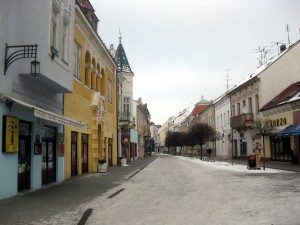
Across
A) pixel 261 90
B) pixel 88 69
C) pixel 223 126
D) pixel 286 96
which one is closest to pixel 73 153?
pixel 88 69

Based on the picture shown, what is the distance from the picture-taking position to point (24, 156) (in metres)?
13.4

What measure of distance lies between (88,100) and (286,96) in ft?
64.2

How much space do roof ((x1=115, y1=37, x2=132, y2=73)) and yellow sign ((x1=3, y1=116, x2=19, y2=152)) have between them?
31878 millimetres

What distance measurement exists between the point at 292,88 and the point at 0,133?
30.8 m

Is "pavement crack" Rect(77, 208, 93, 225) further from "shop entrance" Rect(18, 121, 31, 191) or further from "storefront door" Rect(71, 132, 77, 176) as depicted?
"storefront door" Rect(71, 132, 77, 176)

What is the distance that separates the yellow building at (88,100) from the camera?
19.8 metres

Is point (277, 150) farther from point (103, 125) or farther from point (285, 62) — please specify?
point (103, 125)

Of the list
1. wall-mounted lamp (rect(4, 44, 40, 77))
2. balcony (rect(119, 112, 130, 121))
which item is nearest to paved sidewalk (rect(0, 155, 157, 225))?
wall-mounted lamp (rect(4, 44, 40, 77))

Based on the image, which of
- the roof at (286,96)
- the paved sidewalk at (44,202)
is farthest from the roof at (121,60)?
the paved sidewalk at (44,202)

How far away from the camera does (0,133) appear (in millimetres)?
11188

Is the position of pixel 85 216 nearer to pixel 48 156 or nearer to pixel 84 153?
pixel 48 156

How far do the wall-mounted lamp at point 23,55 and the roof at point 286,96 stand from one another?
24203 millimetres

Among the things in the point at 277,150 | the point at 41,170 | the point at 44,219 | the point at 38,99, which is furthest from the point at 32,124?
the point at 277,150

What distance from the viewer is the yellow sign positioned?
11.4 m
